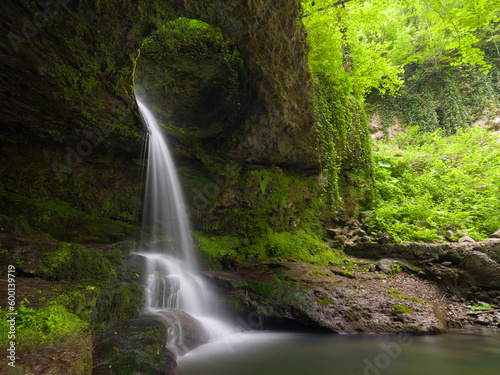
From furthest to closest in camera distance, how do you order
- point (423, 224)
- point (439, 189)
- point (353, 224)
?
point (439, 189)
point (353, 224)
point (423, 224)

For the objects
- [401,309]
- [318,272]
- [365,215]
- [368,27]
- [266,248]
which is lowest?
[401,309]

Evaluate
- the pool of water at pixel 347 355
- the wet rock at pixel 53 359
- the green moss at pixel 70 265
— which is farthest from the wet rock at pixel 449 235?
the wet rock at pixel 53 359

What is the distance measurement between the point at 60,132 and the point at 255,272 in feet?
19.8

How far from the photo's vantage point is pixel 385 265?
727 centimetres

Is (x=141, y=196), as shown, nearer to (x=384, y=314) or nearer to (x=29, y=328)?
(x=29, y=328)

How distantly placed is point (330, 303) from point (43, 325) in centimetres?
517

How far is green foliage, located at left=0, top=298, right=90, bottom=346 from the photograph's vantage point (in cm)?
223

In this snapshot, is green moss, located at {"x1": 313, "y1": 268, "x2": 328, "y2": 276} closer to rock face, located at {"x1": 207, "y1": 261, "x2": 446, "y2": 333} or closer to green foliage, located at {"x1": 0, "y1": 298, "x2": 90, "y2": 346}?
rock face, located at {"x1": 207, "y1": 261, "x2": 446, "y2": 333}

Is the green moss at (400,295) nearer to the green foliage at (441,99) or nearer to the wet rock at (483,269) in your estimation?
the wet rock at (483,269)

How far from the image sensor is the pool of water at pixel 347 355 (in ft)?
11.3

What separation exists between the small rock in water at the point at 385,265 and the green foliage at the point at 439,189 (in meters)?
1.32

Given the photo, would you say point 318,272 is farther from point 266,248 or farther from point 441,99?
point 441,99

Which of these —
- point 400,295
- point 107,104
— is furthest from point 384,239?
point 107,104

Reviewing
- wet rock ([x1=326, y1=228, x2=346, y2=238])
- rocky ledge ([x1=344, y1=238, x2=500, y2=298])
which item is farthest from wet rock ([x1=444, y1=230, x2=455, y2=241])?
wet rock ([x1=326, y1=228, x2=346, y2=238])
